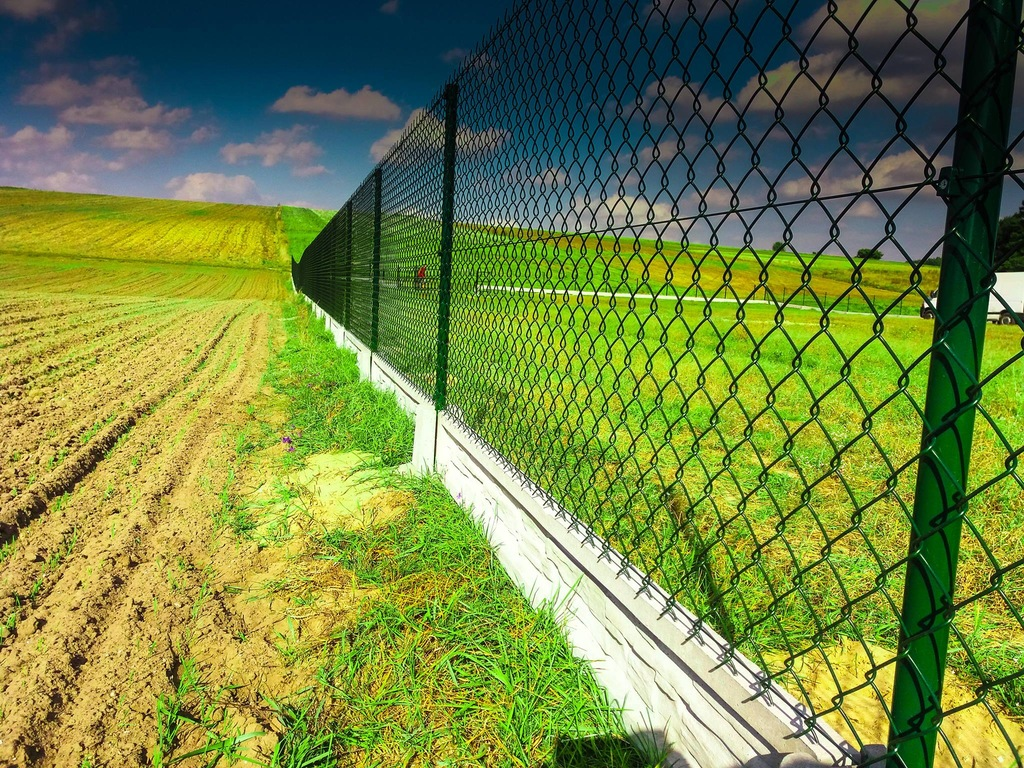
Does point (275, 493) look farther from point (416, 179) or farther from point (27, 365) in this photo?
point (27, 365)

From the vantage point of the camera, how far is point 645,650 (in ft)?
5.62

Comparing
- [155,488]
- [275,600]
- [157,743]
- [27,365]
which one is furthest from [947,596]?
[27,365]

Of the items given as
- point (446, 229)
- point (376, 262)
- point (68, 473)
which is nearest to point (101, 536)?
point (68, 473)

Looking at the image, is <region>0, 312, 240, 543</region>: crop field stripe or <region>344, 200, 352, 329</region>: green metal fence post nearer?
<region>0, 312, 240, 543</region>: crop field stripe

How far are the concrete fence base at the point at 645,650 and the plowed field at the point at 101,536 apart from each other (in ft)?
3.76

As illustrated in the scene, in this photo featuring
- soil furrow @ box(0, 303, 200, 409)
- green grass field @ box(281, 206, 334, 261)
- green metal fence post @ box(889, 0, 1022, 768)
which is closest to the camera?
green metal fence post @ box(889, 0, 1022, 768)

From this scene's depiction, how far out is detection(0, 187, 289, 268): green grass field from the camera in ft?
134

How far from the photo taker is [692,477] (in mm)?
3873

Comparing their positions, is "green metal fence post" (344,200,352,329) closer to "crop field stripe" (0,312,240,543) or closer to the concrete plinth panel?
"crop field stripe" (0,312,240,543)

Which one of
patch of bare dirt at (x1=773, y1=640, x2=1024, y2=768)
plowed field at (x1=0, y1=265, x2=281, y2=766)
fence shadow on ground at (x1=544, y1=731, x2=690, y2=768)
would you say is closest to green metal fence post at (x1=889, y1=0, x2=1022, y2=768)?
patch of bare dirt at (x1=773, y1=640, x2=1024, y2=768)

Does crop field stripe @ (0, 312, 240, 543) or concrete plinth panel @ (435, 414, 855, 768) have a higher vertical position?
concrete plinth panel @ (435, 414, 855, 768)

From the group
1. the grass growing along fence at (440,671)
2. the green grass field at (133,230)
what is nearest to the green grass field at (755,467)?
the grass growing along fence at (440,671)

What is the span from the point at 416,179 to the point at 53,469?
10.6ft

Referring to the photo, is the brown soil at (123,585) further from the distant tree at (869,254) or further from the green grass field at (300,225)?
the green grass field at (300,225)
